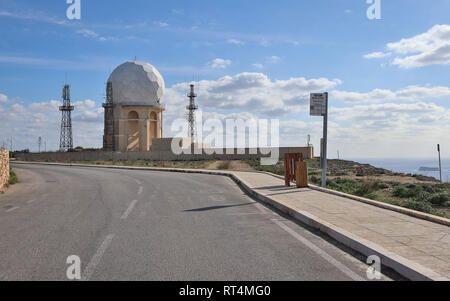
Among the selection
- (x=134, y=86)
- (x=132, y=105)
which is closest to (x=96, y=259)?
(x=132, y=105)

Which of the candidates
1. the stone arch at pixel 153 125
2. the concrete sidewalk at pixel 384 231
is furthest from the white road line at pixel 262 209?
the stone arch at pixel 153 125

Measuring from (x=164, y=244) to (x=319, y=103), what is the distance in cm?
1033

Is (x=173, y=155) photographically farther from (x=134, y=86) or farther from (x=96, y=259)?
(x=96, y=259)

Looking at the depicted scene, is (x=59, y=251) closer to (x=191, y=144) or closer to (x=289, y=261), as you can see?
Result: (x=289, y=261)

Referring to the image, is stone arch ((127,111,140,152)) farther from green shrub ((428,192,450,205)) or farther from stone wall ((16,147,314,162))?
green shrub ((428,192,450,205))

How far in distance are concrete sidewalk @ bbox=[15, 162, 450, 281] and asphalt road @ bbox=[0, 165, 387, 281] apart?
0.37m

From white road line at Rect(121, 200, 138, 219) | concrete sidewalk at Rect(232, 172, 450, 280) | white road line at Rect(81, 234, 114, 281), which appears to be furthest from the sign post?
white road line at Rect(81, 234, 114, 281)

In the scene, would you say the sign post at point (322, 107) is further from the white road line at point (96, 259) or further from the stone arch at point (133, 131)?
the stone arch at point (133, 131)

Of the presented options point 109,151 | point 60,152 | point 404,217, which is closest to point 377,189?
point 404,217

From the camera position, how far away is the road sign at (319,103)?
49.9 ft

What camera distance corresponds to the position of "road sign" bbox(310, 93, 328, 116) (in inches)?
599

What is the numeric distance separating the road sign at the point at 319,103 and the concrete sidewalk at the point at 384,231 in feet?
14.8

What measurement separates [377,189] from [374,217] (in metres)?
10.1
